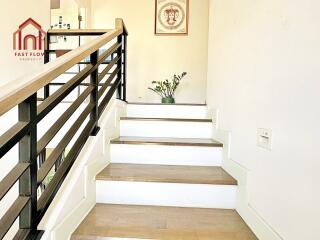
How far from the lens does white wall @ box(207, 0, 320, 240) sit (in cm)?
99

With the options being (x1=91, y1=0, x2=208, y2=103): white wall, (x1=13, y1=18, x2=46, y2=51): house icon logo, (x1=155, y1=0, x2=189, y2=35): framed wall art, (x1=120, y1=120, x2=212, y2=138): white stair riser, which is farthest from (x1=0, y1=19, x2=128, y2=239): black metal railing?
(x1=155, y1=0, x2=189, y2=35): framed wall art

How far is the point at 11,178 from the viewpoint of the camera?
89 centimetres

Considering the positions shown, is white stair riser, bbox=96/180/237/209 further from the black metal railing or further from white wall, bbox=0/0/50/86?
white wall, bbox=0/0/50/86

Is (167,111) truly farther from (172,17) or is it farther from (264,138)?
(172,17)

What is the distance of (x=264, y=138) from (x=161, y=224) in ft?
2.41

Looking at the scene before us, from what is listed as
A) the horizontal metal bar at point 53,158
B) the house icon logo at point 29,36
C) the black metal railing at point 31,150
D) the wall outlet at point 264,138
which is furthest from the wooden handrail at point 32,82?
the house icon logo at point 29,36

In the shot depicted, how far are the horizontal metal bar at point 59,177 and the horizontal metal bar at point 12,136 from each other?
372 mm

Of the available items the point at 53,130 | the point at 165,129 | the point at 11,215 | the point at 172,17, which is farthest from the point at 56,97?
the point at 172,17

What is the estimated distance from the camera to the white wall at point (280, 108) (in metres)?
0.99

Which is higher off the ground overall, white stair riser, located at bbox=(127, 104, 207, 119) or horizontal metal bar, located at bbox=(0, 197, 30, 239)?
white stair riser, located at bbox=(127, 104, 207, 119)

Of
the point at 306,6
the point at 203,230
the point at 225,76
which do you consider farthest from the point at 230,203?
the point at 306,6

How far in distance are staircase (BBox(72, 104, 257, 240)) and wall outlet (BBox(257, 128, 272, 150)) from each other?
39 centimetres

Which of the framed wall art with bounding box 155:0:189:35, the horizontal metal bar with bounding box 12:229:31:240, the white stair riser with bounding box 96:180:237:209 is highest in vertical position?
the framed wall art with bounding box 155:0:189:35

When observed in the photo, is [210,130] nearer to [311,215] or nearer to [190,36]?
[311,215]
